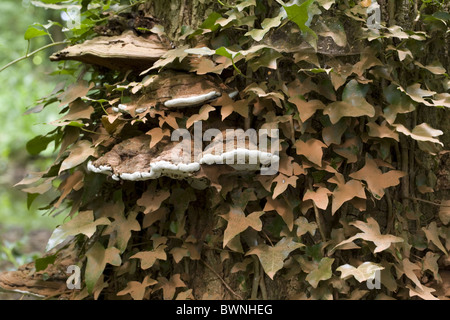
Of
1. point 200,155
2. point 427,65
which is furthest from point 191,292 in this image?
point 427,65

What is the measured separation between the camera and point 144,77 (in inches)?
69.1

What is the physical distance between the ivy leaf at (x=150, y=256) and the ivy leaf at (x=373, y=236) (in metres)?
0.70

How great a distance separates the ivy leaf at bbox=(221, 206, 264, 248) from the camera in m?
1.58

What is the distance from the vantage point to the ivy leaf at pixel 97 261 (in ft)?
5.51

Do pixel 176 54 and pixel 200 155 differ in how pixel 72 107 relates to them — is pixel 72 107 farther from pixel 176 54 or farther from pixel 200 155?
pixel 200 155

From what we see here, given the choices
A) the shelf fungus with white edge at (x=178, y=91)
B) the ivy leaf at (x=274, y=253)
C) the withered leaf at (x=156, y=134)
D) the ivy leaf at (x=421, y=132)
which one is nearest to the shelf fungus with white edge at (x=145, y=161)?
the withered leaf at (x=156, y=134)

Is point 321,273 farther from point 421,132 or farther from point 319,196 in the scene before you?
point 421,132

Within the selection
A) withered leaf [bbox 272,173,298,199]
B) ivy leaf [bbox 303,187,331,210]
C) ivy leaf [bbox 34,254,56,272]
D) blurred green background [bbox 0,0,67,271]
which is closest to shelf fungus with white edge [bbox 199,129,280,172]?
withered leaf [bbox 272,173,298,199]

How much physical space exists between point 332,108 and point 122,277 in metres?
1.18

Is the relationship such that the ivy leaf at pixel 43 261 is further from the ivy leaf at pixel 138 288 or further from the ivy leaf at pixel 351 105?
the ivy leaf at pixel 351 105

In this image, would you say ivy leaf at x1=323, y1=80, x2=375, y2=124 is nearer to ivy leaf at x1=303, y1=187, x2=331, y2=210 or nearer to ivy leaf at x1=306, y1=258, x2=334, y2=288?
ivy leaf at x1=303, y1=187, x2=331, y2=210

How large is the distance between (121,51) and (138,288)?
0.99 m

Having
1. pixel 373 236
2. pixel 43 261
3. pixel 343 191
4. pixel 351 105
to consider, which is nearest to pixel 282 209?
pixel 343 191

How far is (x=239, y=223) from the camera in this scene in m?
1.60
